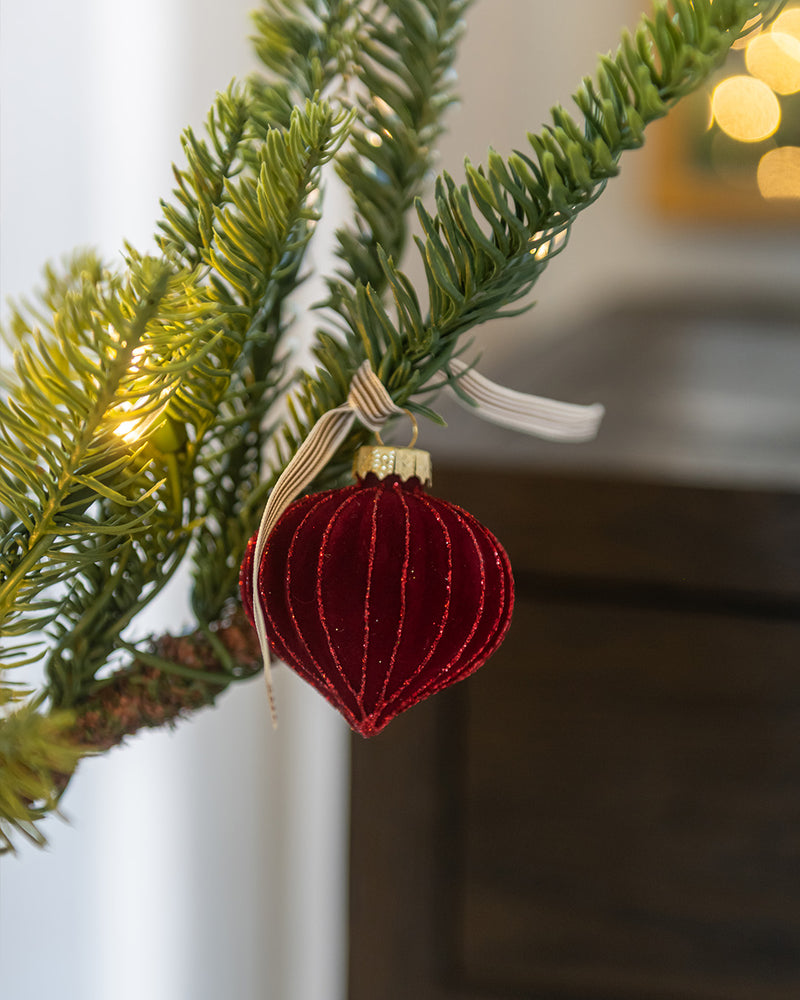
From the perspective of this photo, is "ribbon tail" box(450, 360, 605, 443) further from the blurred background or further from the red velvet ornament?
the blurred background

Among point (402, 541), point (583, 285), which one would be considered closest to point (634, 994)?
point (402, 541)

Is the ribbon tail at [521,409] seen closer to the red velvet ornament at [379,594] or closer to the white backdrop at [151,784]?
the red velvet ornament at [379,594]

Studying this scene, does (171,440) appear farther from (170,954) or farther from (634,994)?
(170,954)

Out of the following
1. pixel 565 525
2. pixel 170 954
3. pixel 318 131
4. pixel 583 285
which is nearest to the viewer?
pixel 318 131

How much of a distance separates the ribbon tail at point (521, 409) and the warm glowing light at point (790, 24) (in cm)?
76

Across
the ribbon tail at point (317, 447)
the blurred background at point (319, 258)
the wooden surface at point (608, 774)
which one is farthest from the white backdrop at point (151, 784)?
the ribbon tail at point (317, 447)

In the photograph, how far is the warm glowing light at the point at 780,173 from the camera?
878mm

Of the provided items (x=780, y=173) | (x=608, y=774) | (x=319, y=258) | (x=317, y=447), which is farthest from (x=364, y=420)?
(x=780, y=173)

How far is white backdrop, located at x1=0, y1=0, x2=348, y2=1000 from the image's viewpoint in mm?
505

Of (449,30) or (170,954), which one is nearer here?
(449,30)

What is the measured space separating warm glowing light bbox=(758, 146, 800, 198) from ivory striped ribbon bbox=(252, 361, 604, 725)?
0.74 meters

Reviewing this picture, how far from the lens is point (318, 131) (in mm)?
183

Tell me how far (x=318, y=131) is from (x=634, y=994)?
44 centimetres

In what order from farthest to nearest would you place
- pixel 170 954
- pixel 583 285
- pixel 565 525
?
pixel 583 285, pixel 170 954, pixel 565 525
